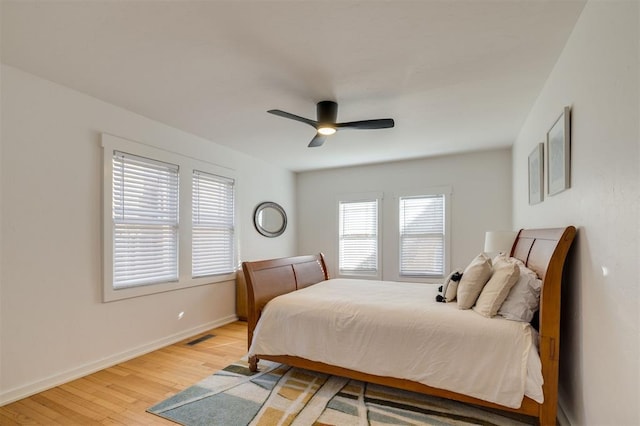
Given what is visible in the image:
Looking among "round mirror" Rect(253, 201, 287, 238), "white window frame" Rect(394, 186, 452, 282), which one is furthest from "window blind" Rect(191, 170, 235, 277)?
"white window frame" Rect(394, 186, 452, 282)

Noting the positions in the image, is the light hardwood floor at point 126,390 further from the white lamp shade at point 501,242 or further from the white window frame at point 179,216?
the white lamp shade at point 501,242

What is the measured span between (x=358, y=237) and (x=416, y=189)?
1332mm

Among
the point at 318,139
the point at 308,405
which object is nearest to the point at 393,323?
the point at 308,405

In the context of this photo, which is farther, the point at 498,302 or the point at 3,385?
the point at 3,385

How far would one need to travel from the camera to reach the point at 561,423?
2000 mm

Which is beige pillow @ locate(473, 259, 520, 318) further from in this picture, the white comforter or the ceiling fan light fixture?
the ceiling fan light fixture

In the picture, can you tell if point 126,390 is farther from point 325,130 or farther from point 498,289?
point 498,289

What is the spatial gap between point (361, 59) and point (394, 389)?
2571 millimetres

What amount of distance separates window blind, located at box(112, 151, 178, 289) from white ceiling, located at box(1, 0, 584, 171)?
62 centimetres

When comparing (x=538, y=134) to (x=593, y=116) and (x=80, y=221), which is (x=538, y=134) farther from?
(x=80, y=221)

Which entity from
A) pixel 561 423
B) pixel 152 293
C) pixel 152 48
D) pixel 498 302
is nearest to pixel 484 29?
pixel 498 302

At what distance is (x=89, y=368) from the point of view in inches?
111

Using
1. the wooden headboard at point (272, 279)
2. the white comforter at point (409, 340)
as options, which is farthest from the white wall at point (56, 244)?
the white comforter at point (409, 340)

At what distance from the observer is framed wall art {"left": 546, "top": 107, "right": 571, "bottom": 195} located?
1.94m
